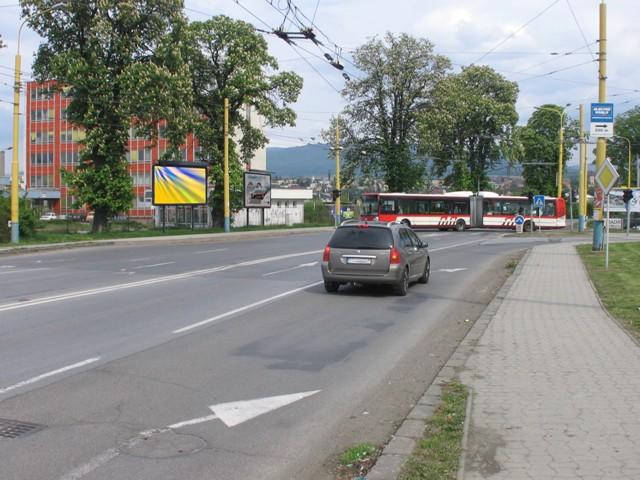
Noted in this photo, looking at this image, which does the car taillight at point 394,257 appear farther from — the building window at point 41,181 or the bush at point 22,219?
the building window at point 41,181

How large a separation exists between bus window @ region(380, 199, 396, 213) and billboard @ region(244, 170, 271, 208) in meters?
8.95

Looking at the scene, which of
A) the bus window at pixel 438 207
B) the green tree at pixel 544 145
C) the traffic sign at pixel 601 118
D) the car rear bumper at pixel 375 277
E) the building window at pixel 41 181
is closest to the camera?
the car rear bumper at pixel 375 277

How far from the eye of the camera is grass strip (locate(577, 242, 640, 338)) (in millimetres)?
11164

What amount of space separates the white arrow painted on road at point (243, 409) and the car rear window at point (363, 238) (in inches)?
318

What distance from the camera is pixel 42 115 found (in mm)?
92062

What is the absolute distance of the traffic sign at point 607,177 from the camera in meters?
19.0

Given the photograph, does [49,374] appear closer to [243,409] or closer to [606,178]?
[243,409]

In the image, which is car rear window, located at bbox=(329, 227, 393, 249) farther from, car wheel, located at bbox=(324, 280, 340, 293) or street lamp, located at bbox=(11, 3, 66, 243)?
street lamp, located at bbox=(11, 3, 66, 243)

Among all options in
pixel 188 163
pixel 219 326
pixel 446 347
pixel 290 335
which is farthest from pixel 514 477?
pixel 188 163

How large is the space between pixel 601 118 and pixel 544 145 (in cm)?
6048

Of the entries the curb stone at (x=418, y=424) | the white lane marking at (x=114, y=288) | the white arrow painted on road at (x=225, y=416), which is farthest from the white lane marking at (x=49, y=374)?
the white lane marking at (x=114, y=288)

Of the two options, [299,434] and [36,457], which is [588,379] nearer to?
[299,434]

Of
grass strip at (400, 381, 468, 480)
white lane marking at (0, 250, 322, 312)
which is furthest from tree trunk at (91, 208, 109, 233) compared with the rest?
grass strip at (400, 381, 468, 480)

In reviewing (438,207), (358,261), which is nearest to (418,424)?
(358,261)
